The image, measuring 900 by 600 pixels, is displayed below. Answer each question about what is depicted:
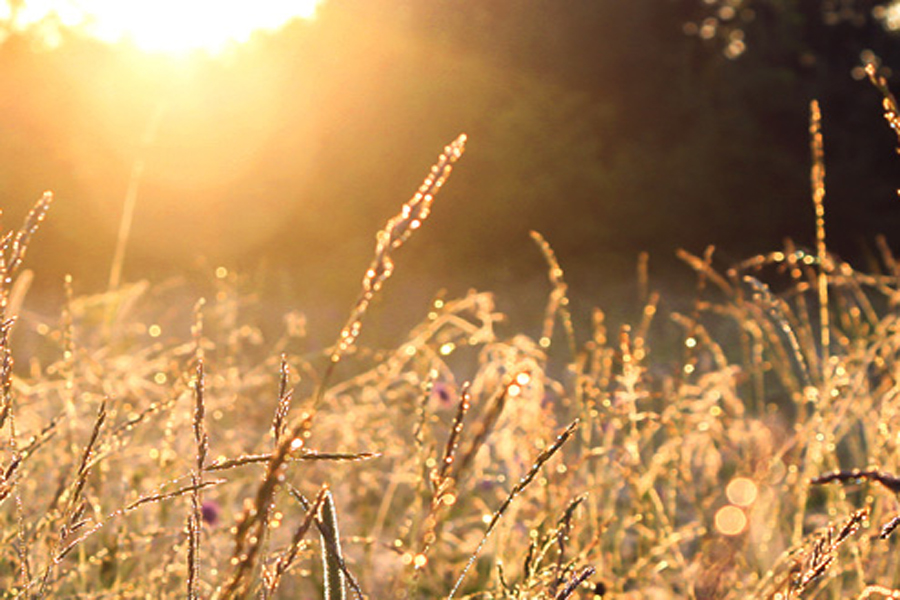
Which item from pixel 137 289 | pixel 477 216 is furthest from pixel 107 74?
pixel 137 289

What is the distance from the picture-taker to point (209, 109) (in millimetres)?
9328

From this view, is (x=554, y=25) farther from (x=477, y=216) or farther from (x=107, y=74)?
(x=107, y=74)

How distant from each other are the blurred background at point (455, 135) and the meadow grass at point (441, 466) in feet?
22.4

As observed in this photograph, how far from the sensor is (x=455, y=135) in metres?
9.98

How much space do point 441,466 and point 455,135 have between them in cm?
951

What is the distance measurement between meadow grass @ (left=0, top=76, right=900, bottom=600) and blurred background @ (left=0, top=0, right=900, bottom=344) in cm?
682

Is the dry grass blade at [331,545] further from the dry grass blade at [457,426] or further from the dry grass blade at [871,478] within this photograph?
the dry grass blade at [871,478]

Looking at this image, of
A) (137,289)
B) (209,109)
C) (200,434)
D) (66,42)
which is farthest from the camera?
(66,42)

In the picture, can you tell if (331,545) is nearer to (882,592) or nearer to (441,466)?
Answer: (441,466)

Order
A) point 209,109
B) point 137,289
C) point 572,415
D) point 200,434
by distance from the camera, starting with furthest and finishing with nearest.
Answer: point 209,109 → point 137,289 → point 572,415 → point 200,434

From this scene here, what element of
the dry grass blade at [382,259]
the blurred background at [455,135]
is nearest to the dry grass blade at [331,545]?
the dry grass blade at [382,259]

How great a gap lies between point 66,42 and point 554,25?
5560 mm

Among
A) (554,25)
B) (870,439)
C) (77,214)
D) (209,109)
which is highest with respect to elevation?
(554,25)

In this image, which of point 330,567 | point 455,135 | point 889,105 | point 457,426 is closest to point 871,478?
point 457,426
